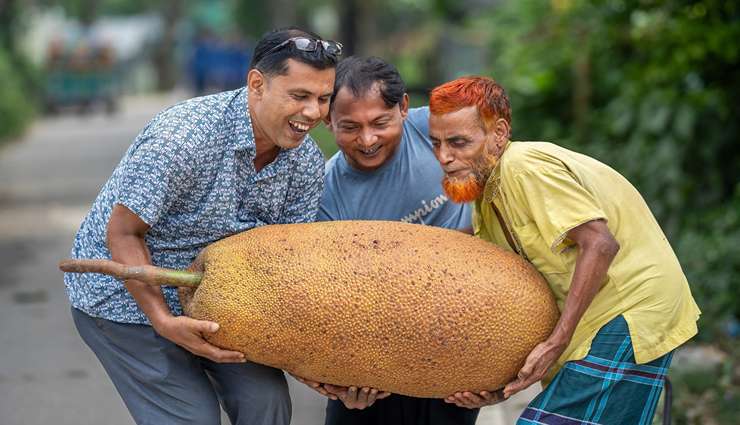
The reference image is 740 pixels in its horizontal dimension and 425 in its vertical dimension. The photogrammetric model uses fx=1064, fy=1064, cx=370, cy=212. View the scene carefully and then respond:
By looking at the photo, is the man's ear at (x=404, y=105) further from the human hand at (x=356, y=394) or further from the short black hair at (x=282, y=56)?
the human hand at (x=356, y=394)

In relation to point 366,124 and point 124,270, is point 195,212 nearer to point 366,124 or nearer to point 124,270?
point 124,270

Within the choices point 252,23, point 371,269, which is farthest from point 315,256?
point 252,23

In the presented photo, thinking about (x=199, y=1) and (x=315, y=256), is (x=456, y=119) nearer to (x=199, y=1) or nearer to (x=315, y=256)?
(x=315, y=256)

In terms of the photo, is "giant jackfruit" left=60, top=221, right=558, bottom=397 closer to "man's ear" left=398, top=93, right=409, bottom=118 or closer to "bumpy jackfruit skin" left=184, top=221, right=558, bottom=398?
"bumpy jackfruit skin" left=184, top=221, right=558, bottom=398

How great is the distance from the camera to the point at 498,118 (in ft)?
9.33

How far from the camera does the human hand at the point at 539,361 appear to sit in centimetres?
266

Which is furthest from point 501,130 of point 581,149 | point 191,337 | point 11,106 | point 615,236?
point 11,106

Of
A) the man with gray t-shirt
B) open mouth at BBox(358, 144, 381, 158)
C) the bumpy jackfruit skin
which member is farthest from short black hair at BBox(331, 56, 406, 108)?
the bumpy jackfruit skin

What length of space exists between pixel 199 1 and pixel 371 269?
166 ft

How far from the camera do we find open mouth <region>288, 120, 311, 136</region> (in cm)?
285

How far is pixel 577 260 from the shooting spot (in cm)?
266

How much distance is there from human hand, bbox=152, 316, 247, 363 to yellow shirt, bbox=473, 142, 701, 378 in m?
0.82

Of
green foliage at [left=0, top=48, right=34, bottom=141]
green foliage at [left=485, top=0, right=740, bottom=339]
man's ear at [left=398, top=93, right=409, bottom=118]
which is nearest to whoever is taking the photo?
man's ear at [left=398, top=93, right=409, bottom=118]

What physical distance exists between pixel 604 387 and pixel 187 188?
1.20 m
